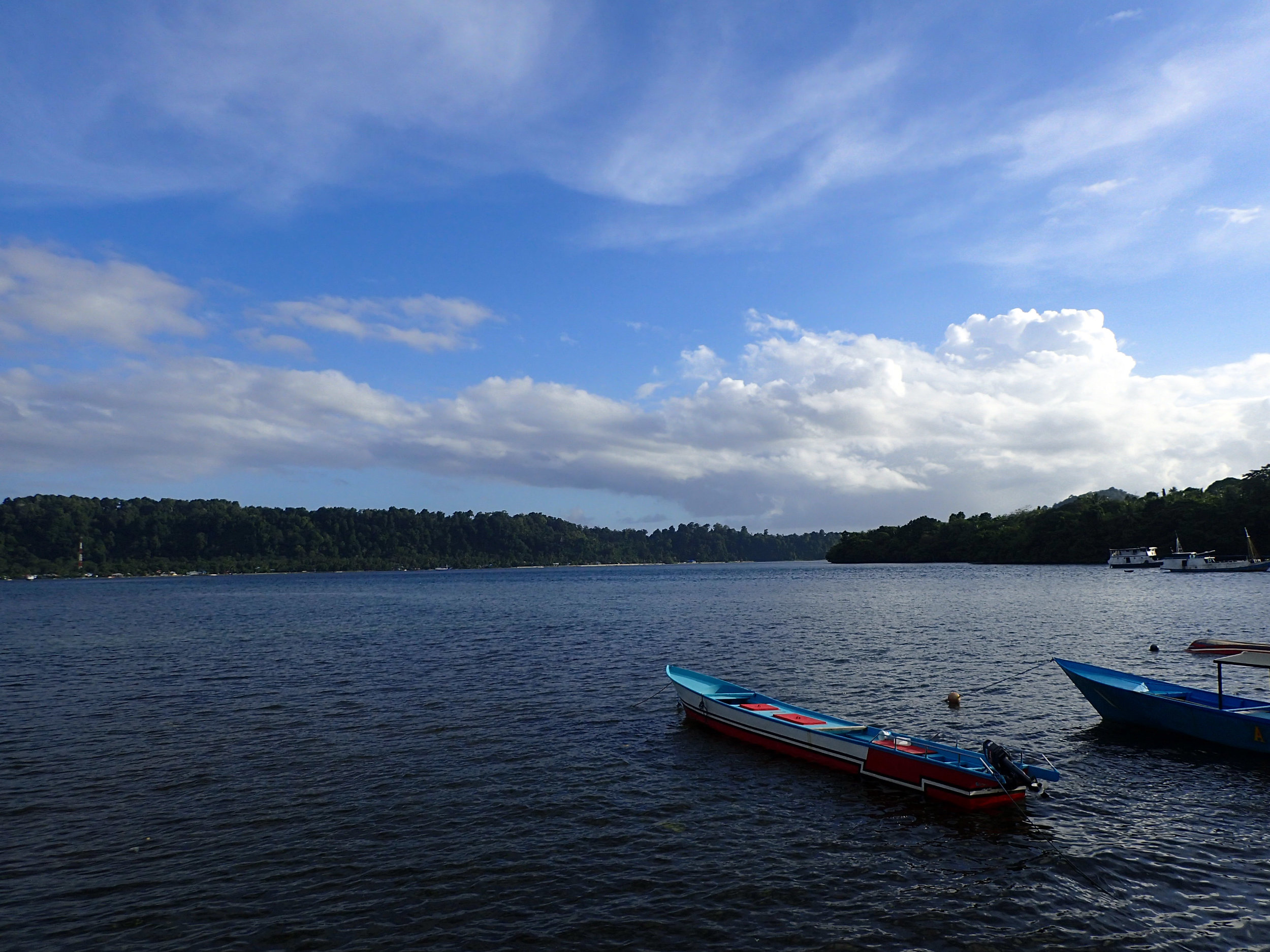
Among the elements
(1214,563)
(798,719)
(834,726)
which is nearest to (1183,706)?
(834,726)

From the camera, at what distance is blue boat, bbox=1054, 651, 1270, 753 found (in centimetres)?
2277

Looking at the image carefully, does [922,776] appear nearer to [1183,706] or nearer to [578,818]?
[578,818]

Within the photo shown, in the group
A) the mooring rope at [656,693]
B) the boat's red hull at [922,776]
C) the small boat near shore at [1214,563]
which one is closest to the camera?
the boat's red hull at [922,776]

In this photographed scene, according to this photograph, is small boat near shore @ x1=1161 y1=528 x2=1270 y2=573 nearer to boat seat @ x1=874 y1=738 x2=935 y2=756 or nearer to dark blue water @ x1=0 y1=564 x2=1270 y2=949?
dark blue water @ x1=0 y1=564 x2=1270 y2=949

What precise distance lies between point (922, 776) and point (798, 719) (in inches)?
218

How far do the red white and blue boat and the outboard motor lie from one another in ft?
0.06

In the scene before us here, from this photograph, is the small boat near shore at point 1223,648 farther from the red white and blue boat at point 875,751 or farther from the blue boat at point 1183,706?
the red white and blue boat at point 875,751

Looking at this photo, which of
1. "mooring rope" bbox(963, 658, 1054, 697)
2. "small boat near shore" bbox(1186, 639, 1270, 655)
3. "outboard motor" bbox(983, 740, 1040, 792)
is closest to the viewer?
"outboard motor" bbox(983, 740, 1040, 792)

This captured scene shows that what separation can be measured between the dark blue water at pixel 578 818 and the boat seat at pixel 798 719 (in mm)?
1297

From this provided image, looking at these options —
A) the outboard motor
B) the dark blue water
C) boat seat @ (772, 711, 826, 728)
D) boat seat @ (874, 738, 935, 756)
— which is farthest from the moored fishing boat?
the outboard motor

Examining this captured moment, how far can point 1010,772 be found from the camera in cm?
1877

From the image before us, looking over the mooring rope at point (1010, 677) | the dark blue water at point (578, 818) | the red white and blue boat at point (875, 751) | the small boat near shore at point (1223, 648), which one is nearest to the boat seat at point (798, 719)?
the red white and blue boat at point (875, 751)

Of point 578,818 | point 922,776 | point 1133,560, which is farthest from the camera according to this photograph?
point 1133,560

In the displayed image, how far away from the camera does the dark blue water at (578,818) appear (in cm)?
1352
